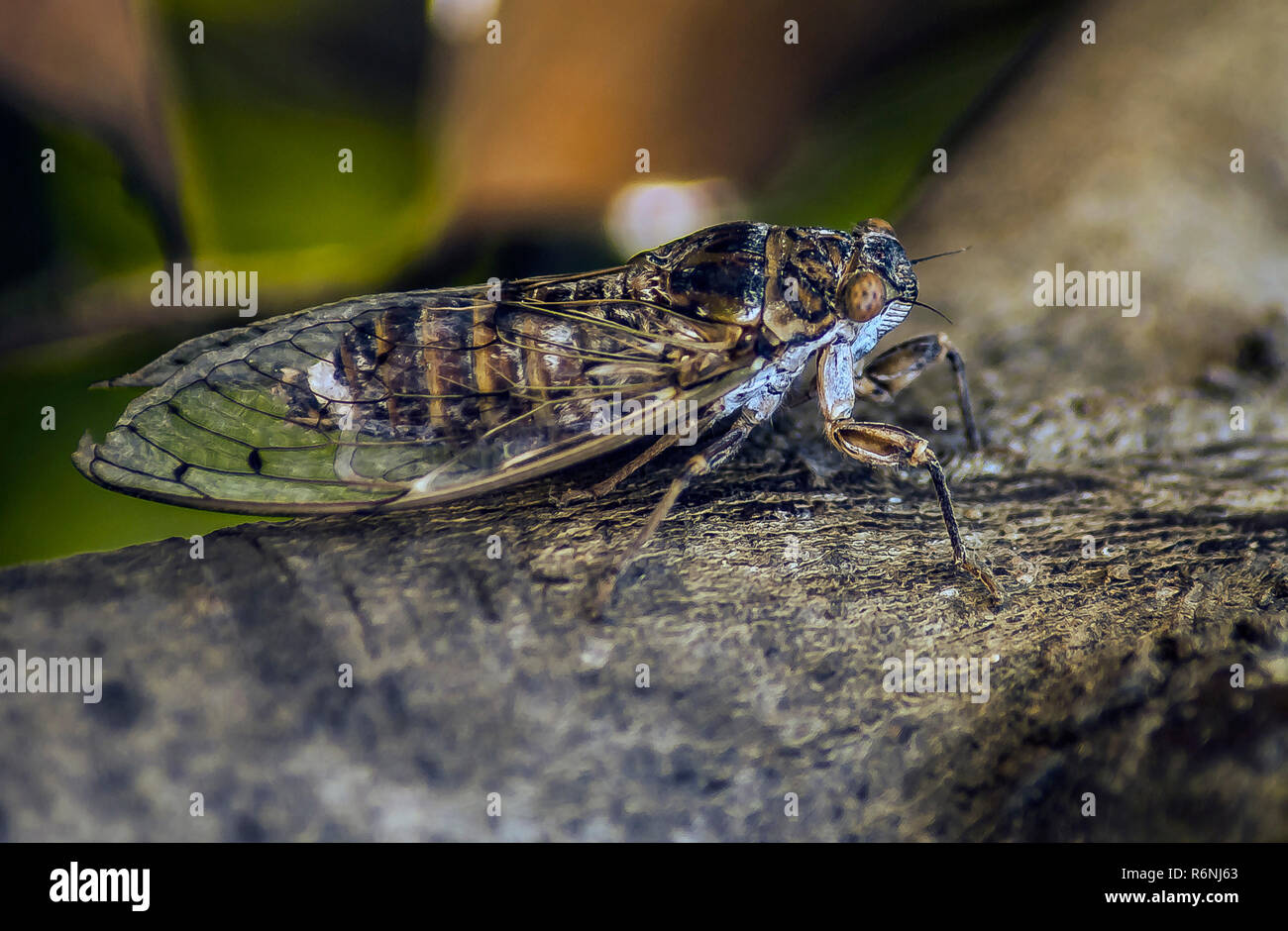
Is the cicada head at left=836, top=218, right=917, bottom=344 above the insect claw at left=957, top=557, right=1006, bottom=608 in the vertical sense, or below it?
above

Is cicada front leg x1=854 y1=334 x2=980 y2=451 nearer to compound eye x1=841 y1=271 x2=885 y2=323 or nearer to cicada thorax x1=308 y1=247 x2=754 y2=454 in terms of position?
compound eye x1=841 y1=271 x2=885 y2=323

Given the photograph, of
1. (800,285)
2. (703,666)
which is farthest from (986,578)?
(800,285)

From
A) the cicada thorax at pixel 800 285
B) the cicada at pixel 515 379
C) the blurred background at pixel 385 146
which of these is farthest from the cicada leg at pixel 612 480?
the blurred background at pixel 385 146

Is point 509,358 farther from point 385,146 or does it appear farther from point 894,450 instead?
point 385,146

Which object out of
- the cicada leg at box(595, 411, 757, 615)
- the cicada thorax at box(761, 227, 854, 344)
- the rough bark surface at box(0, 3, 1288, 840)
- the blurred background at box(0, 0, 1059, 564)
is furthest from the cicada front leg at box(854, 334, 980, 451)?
the blurred background at box(0, 0, 1059, 564)
